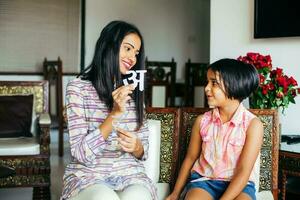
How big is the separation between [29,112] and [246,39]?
5.81ft

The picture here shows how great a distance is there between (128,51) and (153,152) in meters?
0.48

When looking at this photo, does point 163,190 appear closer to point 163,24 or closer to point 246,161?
point 246,161

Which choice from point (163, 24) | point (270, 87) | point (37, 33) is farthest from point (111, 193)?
point (163, 24)

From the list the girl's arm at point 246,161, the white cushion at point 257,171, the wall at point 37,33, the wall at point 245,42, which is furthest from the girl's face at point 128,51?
the wall at point 37,33

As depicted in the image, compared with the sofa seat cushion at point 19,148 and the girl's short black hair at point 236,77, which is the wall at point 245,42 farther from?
the sofa seat cushion at point 19,148

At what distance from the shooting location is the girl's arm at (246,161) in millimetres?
1533

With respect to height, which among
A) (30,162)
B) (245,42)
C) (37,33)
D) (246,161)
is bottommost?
(30,162)

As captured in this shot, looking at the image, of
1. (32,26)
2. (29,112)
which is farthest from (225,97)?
(32,26)

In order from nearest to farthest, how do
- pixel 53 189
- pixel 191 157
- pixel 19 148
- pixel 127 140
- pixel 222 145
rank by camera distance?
1. pixel 127 140
2. pixel 222 145
3. pixel 191 157
4. pixel 19 148
5. pixel 53 189

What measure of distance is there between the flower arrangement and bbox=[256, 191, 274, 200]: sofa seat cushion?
1.63ft

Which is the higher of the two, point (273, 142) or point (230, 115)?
point (230, 115)

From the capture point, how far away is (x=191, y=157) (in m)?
1.76

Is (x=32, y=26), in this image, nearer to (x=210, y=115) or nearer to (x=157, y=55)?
(x=157, y=55)

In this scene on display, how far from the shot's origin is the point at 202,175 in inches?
65.5
